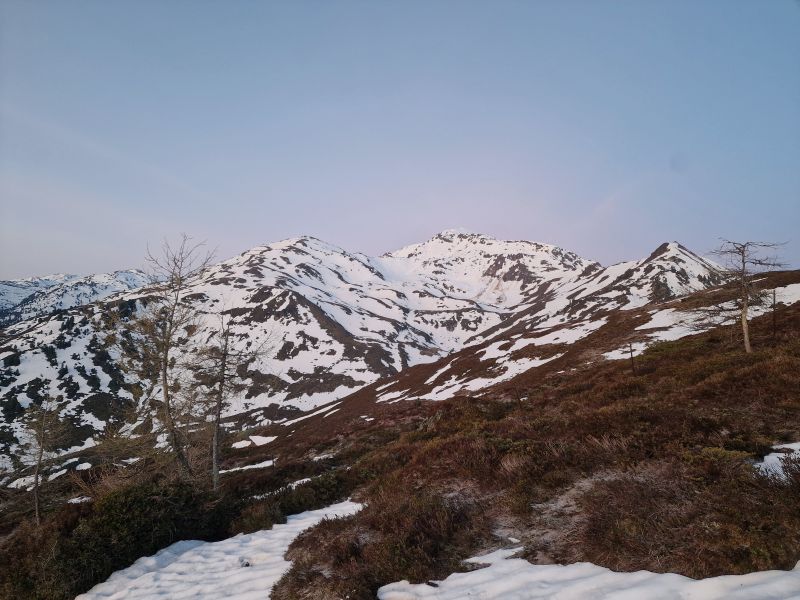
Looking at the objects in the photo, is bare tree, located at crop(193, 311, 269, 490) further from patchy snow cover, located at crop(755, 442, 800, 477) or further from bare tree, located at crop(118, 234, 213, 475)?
patchy snow cover, located at crop(755, 442, 800, 477)

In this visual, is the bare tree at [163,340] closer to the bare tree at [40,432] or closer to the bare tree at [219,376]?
the bare tree at [219,376]

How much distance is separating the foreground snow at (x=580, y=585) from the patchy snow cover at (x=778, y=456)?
8.91ft

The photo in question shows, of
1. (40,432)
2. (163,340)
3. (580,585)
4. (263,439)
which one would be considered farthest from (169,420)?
(263,439)

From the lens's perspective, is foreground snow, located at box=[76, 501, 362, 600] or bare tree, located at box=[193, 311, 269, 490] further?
bare tree, located at box=[193, 311, 269, 490]

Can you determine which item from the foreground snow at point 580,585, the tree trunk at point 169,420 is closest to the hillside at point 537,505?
the foreground snow at point 580,585

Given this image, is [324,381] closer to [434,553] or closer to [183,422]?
[183,422]

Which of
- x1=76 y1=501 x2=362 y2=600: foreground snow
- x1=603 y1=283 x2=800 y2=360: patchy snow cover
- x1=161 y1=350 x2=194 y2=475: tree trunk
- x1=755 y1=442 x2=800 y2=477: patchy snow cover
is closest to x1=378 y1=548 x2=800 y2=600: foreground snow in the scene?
x1=755 y1=442 x2=800 y2=477: patchy snow cover

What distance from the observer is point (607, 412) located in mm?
9812

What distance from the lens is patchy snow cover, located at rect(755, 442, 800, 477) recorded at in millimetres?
5602

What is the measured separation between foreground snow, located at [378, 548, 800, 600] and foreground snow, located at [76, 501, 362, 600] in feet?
9.68

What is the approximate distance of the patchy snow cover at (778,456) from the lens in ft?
18.4

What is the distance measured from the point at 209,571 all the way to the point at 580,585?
21.9 feet

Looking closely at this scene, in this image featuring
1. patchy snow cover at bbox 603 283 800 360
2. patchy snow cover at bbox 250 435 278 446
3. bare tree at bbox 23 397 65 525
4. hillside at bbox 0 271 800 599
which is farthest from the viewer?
patchy snow cover at bbox 250 435 278 446

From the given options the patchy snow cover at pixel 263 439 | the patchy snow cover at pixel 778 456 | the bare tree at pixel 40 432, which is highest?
the patchy snow cover at pixel 778 456
